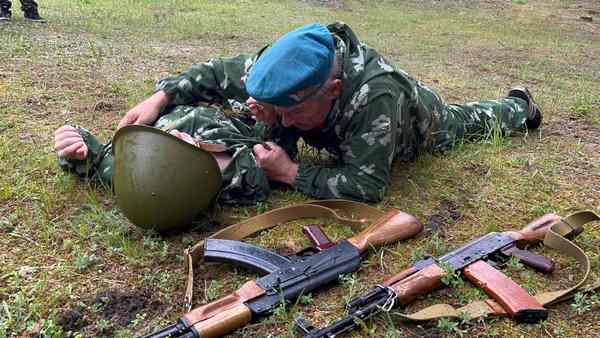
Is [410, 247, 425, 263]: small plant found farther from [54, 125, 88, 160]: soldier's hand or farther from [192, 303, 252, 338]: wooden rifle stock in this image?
[54, 125, 88, 160]: soldier's hand

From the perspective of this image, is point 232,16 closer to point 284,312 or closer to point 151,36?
point 151,36

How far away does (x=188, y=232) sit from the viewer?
312 centimetres

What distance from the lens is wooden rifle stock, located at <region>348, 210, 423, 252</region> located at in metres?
2.89

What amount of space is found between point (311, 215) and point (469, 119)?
194cm

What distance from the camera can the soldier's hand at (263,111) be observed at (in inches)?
132

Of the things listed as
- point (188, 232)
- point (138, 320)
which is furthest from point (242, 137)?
point (138, 320)

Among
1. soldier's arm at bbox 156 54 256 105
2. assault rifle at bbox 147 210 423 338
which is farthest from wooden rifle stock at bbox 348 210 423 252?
soldier's arm at bbox 156 54 256 105

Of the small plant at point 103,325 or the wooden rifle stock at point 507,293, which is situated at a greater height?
the wooden rifle stock at point 507,293

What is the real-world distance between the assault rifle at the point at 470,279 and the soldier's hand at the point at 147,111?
2.02 m

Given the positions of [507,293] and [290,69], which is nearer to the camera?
[507,293]

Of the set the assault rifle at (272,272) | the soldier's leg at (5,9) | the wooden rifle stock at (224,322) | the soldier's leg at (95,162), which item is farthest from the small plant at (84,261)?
the soldier's leg at (5,9)

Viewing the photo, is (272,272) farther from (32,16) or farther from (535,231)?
(32,16)

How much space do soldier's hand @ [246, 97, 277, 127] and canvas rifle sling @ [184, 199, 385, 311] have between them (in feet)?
1.91

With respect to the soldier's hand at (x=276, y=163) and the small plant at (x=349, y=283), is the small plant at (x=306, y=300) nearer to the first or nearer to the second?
the small plant at (x=349, y=283)
